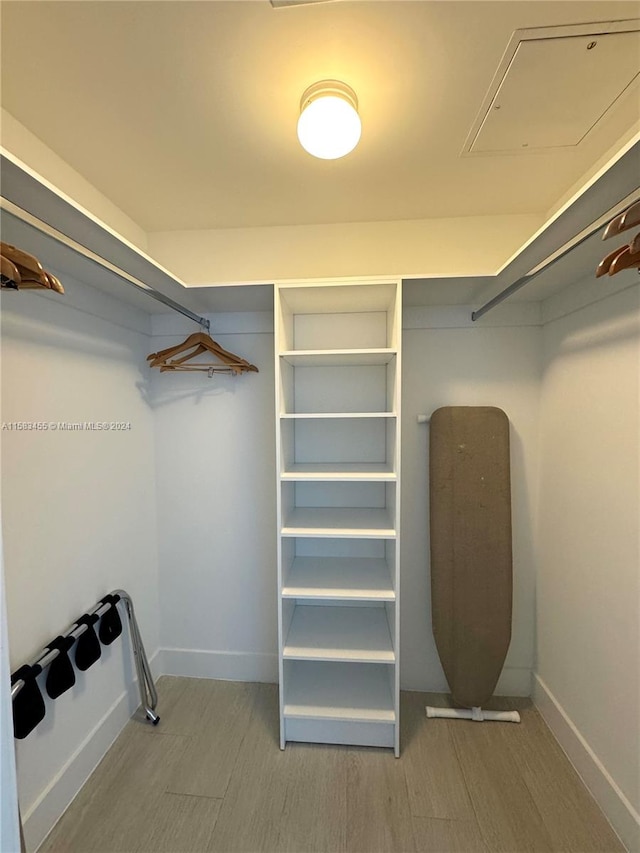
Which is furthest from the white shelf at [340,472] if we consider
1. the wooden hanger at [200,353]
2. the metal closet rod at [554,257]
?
the metal closet rod at [554,257]

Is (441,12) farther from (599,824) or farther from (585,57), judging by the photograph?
(599,824)

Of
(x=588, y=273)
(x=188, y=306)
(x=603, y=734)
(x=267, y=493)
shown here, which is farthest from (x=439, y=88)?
(x=603, y=734)

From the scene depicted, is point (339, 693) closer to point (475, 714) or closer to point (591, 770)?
point (475, 714)

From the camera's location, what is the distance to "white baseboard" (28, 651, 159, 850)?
1335mm

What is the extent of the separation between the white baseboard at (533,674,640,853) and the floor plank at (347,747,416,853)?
0.74 meters

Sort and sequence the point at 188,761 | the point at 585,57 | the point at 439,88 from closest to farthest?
1. the point at 585,57
2. the point at 439,88
3. the point at 188,761

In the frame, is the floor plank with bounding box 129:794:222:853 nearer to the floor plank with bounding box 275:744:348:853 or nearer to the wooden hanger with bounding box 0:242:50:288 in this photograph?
the floor plank with bounding box 275:744:348:853

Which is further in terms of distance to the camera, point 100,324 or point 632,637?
point 100,324

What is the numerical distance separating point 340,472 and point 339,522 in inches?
9.9

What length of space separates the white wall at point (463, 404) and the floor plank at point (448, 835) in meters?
0.66

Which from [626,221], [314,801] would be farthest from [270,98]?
[314,801]

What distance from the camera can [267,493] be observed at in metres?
2.13

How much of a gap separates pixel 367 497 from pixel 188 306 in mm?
1366

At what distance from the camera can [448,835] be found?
139cm
